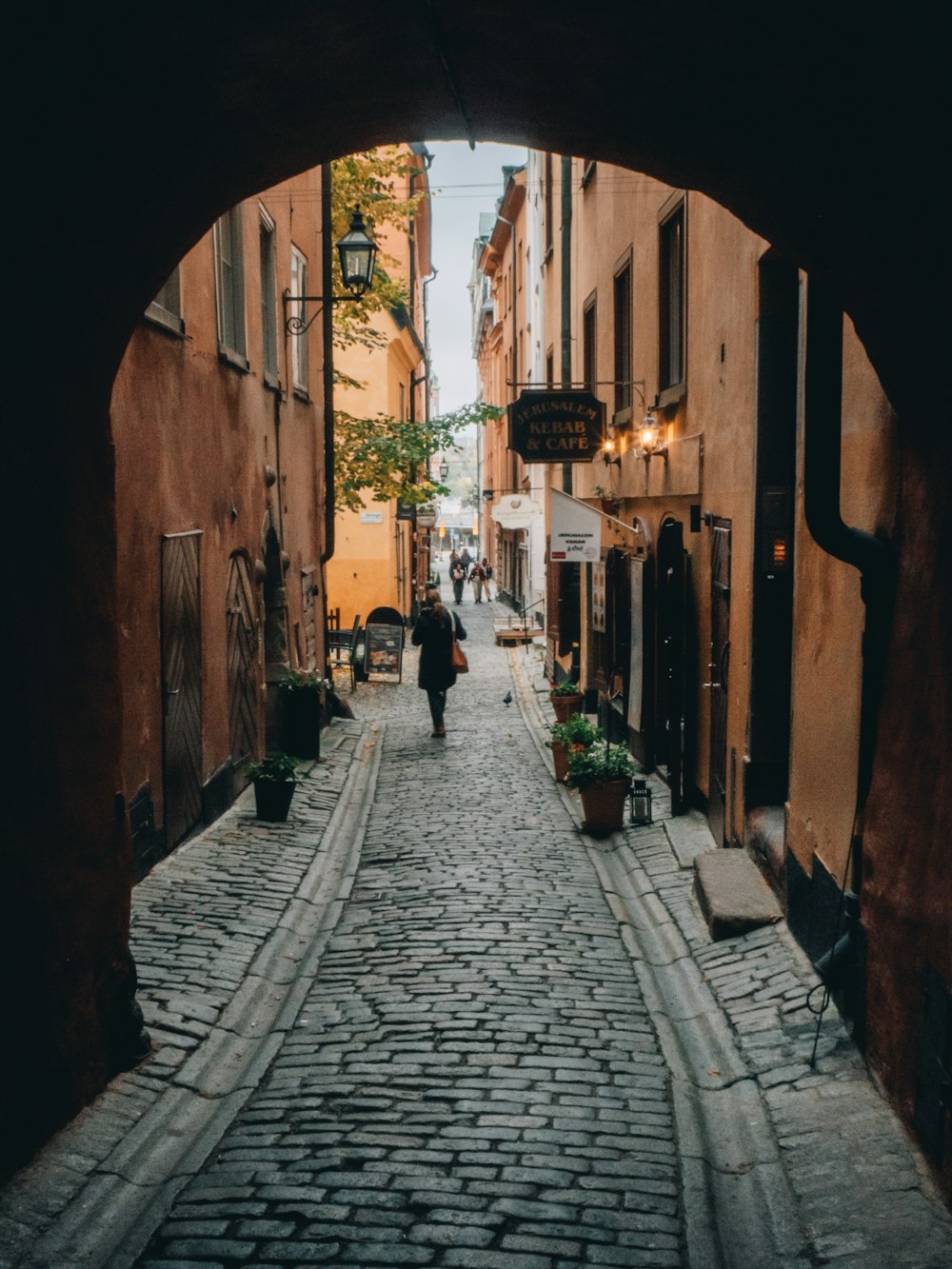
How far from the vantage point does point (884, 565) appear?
5.58m

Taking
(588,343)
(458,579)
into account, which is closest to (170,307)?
(588,343)

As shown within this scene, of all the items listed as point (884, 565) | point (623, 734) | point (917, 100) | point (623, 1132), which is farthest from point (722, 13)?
point (623, 734)

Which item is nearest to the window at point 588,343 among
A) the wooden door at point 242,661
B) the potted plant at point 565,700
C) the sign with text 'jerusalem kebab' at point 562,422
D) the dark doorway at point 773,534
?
the sign with text 'jerusalem kebab' at point 562,422

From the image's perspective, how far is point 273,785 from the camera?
1118 cm

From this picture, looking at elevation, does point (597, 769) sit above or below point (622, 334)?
below

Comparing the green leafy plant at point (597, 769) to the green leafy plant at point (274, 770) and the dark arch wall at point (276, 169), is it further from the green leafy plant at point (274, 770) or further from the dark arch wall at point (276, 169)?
the dark arch wall at point (276, 169)

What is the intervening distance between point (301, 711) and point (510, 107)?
8917 mm

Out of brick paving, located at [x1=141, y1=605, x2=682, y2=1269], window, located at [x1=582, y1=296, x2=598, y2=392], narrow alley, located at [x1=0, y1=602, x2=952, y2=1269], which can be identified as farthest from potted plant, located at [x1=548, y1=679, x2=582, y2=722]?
brick paving, located at [x1=141, y1=605, x2=682, y2=1269]

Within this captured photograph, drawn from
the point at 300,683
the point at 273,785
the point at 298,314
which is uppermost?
the point at 298,314

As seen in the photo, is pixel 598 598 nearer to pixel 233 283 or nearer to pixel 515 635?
pixel 233 283

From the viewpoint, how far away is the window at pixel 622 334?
15.0 meters

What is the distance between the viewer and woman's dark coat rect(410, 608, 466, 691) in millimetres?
16453

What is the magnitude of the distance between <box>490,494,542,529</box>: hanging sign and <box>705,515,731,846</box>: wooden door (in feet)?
71.5

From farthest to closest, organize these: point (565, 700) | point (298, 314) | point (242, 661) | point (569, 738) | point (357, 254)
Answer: point (298, 314) → point (565, 700) → point (357, 254) → point (242, 661) → point (569, 738)
